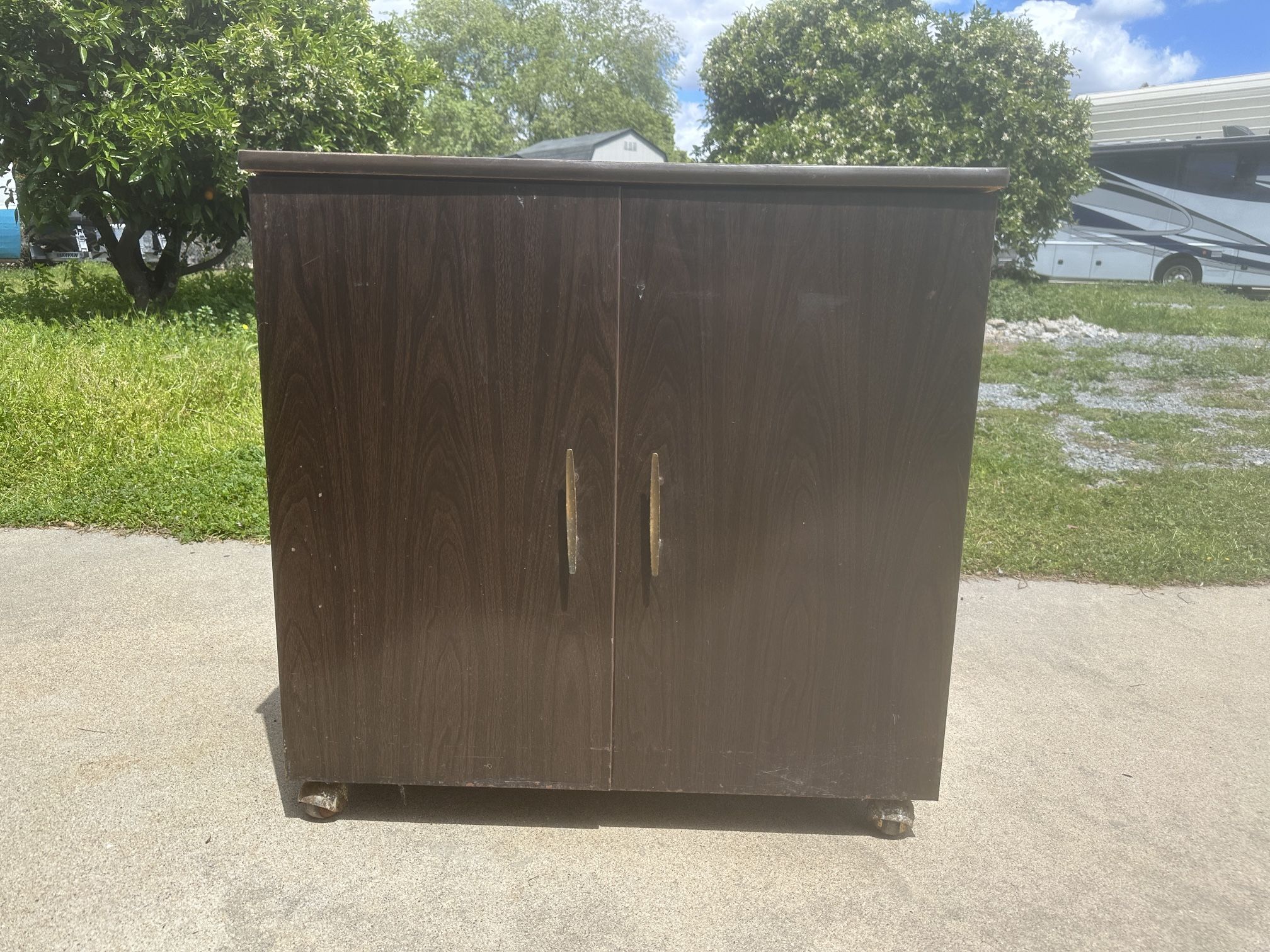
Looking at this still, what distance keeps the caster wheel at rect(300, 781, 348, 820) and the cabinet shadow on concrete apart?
Result: 1.9 inches

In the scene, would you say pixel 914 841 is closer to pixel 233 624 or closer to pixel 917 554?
pixel 917 554

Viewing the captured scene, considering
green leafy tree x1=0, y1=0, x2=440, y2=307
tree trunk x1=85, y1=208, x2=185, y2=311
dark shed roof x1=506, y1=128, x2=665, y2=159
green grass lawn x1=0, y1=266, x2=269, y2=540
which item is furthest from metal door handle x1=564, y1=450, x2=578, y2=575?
dark shed roof x1=506, y1=128, x2=665, y2=159

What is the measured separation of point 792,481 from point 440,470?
911 millimetres

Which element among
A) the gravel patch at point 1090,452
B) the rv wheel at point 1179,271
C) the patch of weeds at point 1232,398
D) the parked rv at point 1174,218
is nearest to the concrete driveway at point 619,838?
the gravel patch at point 1090,452

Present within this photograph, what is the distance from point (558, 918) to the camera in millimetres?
2523

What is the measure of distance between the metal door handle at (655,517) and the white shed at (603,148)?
22873 mm

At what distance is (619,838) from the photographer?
291cm

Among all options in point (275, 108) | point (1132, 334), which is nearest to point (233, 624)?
point (275, 108)

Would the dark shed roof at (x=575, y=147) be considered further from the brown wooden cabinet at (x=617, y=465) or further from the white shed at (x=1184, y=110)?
the brown wooden cabinet at (x=617, y=465)

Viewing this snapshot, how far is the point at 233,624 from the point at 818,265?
305 cm

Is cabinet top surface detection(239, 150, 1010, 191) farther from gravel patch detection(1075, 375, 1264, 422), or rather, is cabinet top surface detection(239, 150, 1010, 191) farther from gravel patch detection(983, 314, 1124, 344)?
gravel patch detection(983, 314, 1124, 344)

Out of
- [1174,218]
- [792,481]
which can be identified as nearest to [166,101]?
[792,481]

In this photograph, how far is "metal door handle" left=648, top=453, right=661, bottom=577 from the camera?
2662 mm

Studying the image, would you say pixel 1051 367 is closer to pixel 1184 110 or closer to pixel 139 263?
pixel 139 263
